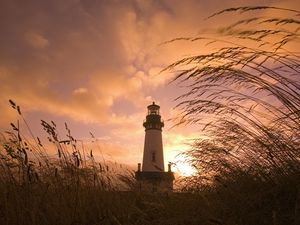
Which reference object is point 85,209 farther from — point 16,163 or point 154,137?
point 154,137

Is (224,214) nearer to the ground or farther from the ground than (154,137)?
nearer to the ground

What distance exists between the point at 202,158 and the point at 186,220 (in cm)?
182

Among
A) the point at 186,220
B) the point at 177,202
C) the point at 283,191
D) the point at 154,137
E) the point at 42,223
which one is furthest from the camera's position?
the point at 154,137

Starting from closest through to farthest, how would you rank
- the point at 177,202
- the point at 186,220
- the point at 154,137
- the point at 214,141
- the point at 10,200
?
the point at 186,220
the point at 10,200
the point at 177,202
the point at 214,141
the point at 154,137

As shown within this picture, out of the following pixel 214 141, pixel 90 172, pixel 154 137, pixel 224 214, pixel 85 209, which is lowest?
pixel 224 214

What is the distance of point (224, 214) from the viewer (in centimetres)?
245

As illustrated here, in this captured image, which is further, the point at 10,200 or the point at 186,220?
the point at 10,200

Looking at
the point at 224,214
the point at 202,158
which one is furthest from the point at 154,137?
the point at 224,214

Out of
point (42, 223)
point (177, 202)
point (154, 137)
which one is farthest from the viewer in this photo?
point (154, 137)

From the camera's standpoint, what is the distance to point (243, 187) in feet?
8.95

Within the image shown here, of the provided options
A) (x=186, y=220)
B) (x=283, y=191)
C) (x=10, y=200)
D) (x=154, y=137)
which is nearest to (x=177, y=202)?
(x=186, y=220)

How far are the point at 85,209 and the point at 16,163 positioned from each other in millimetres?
821

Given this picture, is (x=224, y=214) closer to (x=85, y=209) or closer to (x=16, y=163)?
(x=85, y=209)

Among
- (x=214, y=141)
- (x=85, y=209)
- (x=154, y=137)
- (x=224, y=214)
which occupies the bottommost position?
(x=224, y=214)
